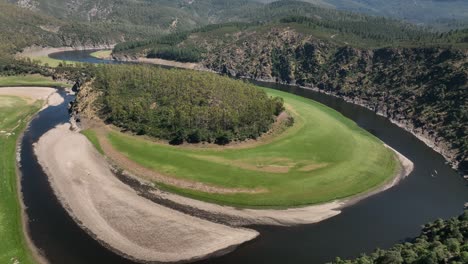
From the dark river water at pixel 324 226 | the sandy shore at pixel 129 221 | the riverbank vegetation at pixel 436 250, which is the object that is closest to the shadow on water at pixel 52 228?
the dark river water at pixel 324 226

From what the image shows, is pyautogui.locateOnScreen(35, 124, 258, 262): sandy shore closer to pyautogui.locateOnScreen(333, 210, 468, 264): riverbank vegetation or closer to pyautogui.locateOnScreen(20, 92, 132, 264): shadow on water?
pyautogui.locateOnScreen(20, 92, 132, 264): shadow on water

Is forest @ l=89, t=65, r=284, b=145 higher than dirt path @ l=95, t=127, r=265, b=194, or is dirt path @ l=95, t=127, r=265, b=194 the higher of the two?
forest @ l=89, t=65, r=284, b=145

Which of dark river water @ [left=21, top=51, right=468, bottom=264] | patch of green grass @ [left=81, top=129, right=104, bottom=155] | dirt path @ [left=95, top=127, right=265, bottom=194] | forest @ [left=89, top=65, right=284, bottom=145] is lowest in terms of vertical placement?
dark river water @ [left=21, top=51, right=468, bottom=264]

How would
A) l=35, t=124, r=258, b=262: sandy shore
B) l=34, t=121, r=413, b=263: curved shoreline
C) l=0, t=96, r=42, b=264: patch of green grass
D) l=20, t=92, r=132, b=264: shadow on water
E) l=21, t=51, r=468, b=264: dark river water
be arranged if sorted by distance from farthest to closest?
l=34, t=121, r=413, b=263: curved shoreline, l=35, t=124, r=258, b=262: sandy shore, l=21, t=51, r=468, b=264: dark river water, l=0, t=96, r=42, b=264: patch of green grass, l=20, t=92, r=132, b=264: shadow on water

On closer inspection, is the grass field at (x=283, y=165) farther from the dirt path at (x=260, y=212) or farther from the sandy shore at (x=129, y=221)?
the sandy shore at (x=129, y=221)

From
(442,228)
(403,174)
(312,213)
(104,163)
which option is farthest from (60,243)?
(403,174)

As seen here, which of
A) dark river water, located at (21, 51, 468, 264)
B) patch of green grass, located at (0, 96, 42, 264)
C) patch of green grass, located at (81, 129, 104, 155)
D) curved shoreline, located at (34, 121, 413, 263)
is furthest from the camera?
patch of green grass, located at (81, 129, 104, 155)

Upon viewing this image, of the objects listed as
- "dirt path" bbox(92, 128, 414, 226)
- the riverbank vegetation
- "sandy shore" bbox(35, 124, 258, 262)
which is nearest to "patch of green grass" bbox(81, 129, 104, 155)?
"sandy shore" bbox(35, 124, 258, 262)

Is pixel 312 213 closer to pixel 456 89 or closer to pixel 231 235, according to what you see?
pixel 231 235
